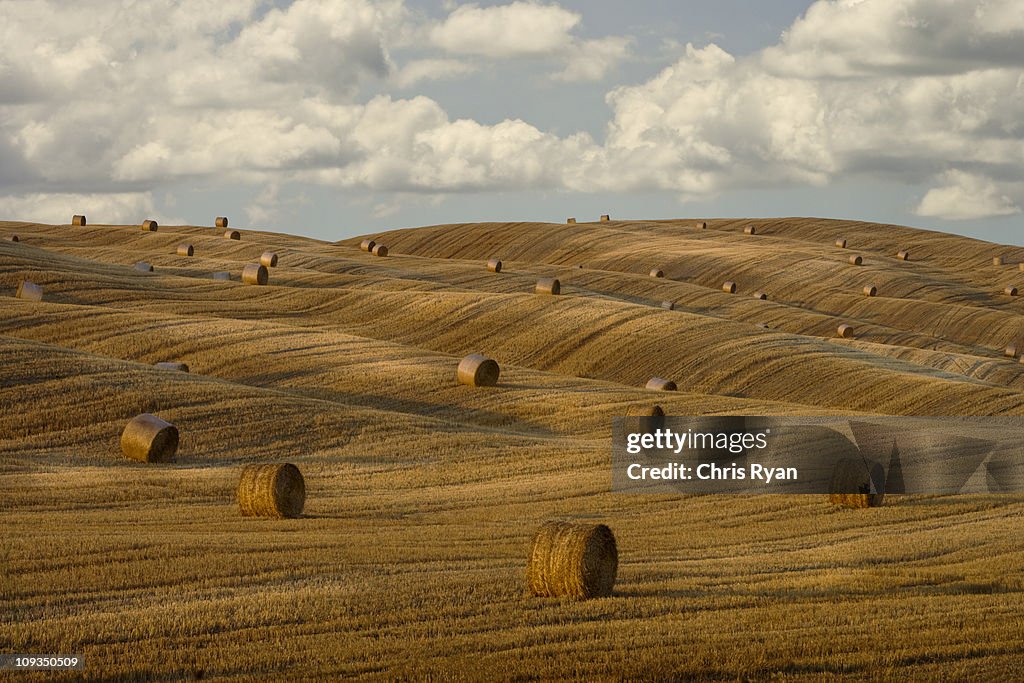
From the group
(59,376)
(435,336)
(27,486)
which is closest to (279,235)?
Result: (435,336)

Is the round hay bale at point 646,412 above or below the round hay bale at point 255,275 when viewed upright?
below

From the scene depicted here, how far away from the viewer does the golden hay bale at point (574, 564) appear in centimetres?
1316

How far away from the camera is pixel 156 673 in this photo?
10.4 meters

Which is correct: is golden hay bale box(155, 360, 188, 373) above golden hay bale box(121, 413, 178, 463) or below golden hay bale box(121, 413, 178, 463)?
above

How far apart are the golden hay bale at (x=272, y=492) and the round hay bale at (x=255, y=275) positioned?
3160 cm

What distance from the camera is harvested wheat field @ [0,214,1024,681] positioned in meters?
11.4

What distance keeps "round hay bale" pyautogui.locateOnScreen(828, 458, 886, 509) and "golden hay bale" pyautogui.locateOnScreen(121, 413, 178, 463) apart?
12.6m

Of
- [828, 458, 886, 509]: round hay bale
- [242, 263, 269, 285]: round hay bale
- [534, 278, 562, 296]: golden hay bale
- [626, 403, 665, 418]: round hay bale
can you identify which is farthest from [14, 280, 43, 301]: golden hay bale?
[828, 458, 886, 509]: round hay bale

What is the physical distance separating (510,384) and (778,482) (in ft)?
43.7

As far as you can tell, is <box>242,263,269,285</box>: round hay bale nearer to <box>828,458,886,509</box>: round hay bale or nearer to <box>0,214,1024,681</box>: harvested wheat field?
<box>0,214,1024,681</box>: harvested wheat field

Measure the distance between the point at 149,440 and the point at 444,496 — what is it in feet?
20.7

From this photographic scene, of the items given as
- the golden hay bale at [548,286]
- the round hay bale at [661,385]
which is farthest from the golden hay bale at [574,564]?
the golden hay bale at [548,286]

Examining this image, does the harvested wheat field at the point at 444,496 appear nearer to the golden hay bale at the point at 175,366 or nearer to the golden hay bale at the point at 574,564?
the golden hay bale at the point at 574,564

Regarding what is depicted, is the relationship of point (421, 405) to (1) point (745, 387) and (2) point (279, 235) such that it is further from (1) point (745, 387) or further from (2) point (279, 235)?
(2) point (279, 235)
